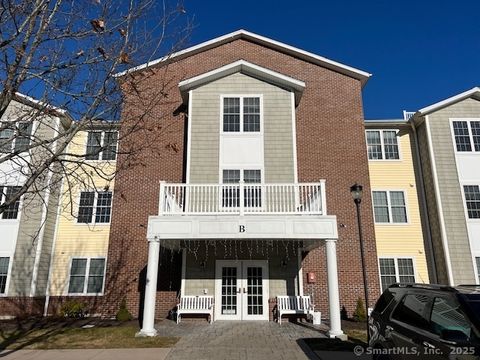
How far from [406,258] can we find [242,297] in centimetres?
806

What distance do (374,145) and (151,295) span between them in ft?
43.6

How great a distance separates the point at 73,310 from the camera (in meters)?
15.4

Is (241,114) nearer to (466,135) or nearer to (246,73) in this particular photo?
(246,73)

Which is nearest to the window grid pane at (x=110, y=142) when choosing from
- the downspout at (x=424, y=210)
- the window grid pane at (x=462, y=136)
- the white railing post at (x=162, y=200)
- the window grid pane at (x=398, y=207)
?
the white railing post at (x=162, y=200)

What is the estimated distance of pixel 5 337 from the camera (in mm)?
11414

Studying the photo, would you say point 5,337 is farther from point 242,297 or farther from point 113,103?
point 113,103

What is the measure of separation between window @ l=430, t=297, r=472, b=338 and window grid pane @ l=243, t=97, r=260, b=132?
38.9 ft

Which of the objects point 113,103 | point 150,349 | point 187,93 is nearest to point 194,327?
point 150,349

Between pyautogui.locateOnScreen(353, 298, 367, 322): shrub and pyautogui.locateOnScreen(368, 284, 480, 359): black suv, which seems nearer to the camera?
pyautogui.locateOnScreen(368, 284, 480, 359): black suv

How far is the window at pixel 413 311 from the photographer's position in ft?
17.8

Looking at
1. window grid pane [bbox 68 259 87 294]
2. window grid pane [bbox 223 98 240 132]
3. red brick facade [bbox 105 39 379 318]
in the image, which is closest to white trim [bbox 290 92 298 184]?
red brick facade [bbox 105 39 379 318]

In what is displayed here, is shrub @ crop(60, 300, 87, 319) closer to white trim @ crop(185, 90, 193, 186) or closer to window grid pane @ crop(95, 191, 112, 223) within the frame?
window grid pane @ crop(95, 191, 112, 223)

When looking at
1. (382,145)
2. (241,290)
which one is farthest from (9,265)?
(382,145)

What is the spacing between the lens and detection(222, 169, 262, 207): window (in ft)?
46.1
